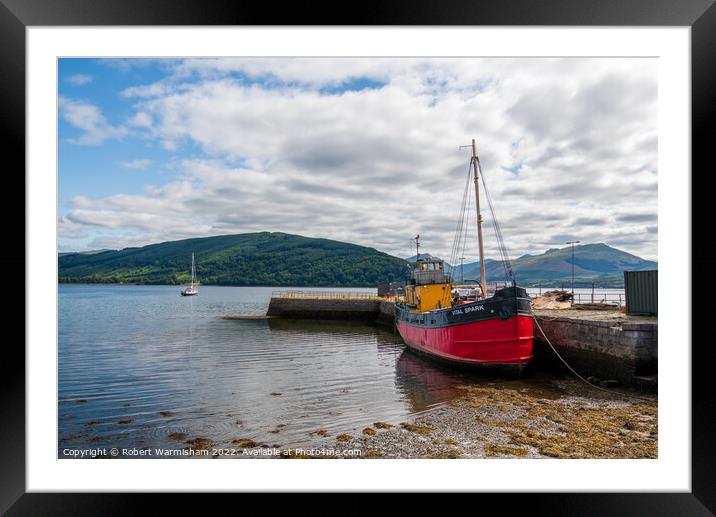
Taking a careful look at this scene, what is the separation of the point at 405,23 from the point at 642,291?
12.9m

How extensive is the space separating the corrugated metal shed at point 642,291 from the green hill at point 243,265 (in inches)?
3089

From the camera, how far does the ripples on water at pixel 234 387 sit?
8.89m

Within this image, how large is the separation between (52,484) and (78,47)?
5395 mm

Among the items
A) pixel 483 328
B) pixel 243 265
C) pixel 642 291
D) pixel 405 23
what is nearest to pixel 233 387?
pixel 483 328

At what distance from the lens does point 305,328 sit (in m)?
31.6

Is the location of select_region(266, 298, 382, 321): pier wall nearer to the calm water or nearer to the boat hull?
the calm water

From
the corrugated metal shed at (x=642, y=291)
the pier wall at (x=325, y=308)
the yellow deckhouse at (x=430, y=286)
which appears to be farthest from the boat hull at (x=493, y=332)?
the pier wall at (x=325, y=308)

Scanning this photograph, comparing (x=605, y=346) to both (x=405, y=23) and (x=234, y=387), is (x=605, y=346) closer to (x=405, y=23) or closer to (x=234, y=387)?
(x=405, y=23)

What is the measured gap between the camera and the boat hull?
13.1m

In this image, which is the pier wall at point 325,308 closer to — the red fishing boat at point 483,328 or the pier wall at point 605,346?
the red fishing boat at point 483,328

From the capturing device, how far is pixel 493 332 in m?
13.4

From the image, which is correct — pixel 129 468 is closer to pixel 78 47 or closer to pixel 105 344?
pixel 78 47

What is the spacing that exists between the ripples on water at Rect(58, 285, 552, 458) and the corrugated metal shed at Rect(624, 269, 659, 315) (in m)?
6.04

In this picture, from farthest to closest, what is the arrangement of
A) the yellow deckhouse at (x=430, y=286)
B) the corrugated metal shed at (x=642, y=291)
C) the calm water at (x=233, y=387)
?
1. the yellow deckhouse at (x=430, y=286)
2. the corrugated metal shed at (x=642, y=291)
3. the calm water at (x=233, y=387)
